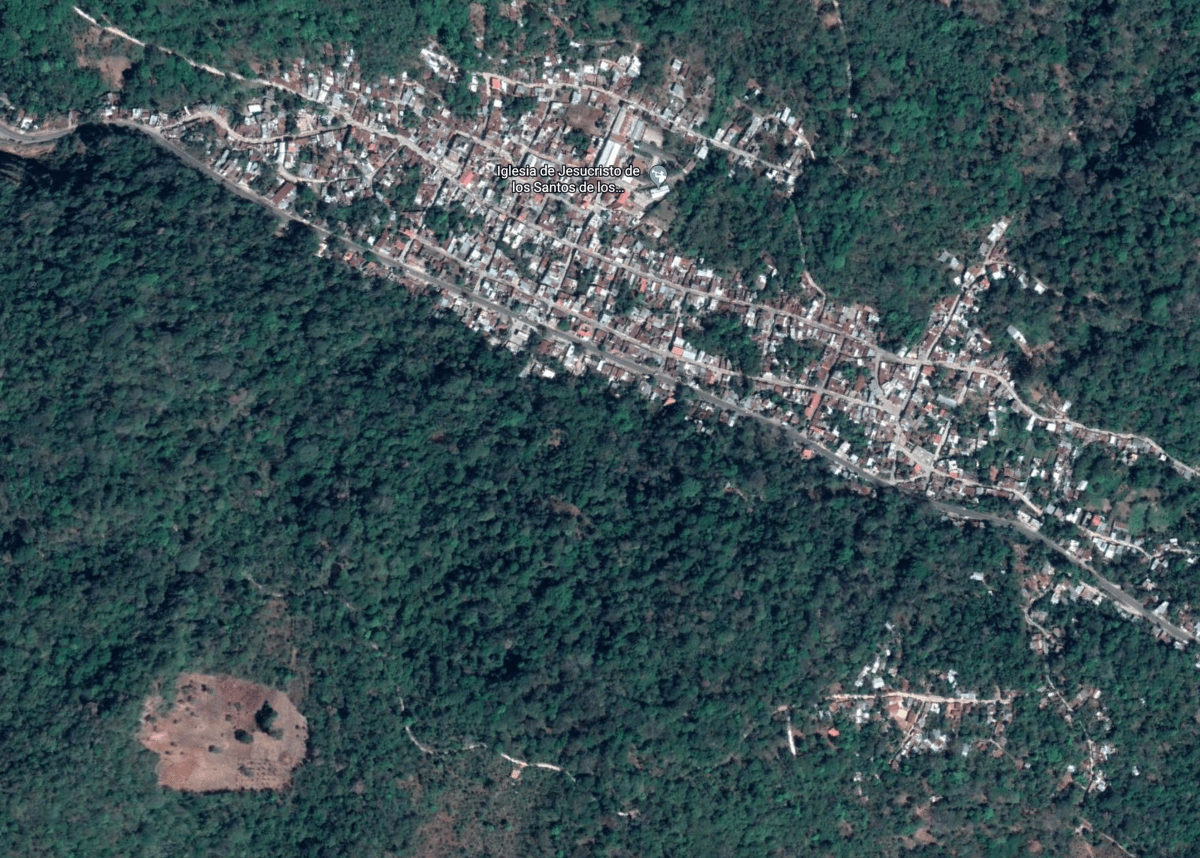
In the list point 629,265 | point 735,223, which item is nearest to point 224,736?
point 629,265

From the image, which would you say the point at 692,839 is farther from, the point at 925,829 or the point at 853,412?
the point at 853,412

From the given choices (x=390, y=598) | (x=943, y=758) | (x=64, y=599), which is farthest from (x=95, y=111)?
(x=943, y=758)

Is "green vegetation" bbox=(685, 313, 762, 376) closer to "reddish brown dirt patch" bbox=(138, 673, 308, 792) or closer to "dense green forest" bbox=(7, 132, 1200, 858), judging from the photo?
"dense green forest" bbox=(7, 132, 1200, 858)

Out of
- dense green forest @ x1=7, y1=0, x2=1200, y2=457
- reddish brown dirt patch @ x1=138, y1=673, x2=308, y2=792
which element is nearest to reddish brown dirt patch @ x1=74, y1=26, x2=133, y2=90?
dense green forest @ x1=7, y1=0, x2=1200, y2=457

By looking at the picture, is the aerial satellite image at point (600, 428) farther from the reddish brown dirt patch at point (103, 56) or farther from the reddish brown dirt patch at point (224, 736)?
the reddish brown dirt patch at point (103, 56)

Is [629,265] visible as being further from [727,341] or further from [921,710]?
[921,710]
